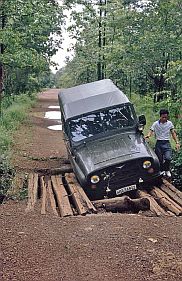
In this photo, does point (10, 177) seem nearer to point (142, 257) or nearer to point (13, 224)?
point (13, 224)

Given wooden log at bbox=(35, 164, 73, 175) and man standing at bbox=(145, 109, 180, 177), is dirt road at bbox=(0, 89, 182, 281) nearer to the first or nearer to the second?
man standing at bbox=(145, 109, 180, 177)

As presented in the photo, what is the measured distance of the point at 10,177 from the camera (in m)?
10.7

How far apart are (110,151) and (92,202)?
1.39 m

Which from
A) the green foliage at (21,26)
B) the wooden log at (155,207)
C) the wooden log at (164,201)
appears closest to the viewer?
the wooden log at (155,207)

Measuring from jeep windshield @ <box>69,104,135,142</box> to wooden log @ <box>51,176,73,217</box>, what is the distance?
106 centimetres

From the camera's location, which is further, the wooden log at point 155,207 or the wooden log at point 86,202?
the wooden log at point 86,202

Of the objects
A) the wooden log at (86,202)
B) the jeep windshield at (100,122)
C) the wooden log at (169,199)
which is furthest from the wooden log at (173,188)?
the wooden log at (86,202)

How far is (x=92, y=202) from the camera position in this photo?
27.9 ft

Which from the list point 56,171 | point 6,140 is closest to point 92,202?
point 56,171

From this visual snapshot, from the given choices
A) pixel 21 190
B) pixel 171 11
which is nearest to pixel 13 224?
pixel 21 190

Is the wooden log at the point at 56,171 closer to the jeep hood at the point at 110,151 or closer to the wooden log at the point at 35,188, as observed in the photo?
the wooden log at the point at 35,188

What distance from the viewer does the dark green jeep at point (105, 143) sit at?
8906mm

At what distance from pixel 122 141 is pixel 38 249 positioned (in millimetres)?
4471

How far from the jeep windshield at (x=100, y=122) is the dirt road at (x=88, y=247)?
2.73 meters
